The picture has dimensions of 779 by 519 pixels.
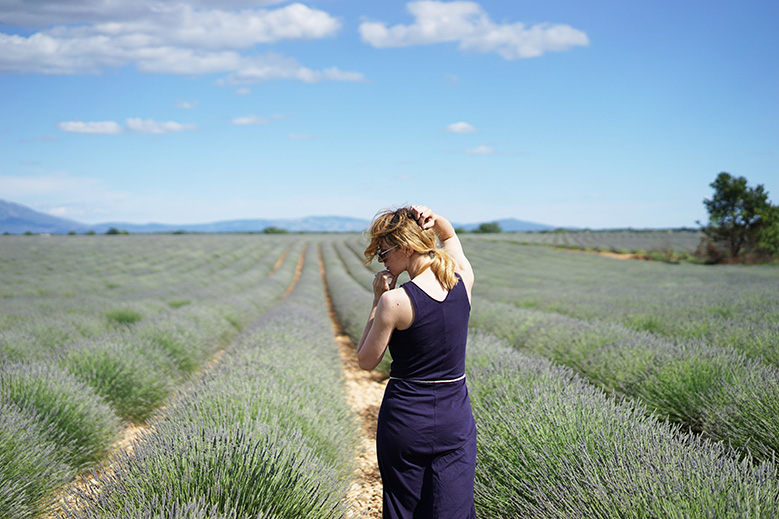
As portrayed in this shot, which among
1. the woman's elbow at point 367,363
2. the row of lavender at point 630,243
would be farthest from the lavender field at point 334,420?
the row of lavender at point 630,243

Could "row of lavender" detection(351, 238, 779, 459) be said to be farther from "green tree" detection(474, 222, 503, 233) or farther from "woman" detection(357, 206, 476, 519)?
"green tree" detection(474, 222, 503, 233)

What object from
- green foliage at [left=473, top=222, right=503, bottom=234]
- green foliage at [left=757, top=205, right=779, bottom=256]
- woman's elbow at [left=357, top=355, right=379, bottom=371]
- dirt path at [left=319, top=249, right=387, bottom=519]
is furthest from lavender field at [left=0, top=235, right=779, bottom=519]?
green foliage at [left=473, top=222, right=503, bottom=234]

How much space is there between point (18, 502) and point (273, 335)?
3312 mm

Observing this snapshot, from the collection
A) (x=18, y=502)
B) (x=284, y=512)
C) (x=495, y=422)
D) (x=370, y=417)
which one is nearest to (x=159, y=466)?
(x=284, y=512)

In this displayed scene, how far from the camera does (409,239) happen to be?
177cm

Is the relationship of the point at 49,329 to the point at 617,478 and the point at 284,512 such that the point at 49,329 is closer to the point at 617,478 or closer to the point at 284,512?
the point at 284,512

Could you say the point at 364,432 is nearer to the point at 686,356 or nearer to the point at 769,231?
the point at 686,356

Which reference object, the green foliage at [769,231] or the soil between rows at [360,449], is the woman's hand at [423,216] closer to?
the soil between rows at [360,449]

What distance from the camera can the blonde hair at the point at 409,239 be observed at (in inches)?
69.8

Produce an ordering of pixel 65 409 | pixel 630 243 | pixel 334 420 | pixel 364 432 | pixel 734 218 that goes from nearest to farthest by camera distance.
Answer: pixel 334 420 < pixel 65 409 < pixel 364 432 < pixel 734 218 < pixel 630 243

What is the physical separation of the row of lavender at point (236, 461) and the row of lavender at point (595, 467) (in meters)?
0.95

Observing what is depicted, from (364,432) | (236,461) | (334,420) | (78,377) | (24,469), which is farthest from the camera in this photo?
(364,432)

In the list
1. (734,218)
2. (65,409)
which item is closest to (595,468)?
(65,409)

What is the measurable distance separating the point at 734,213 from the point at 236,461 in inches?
1703
